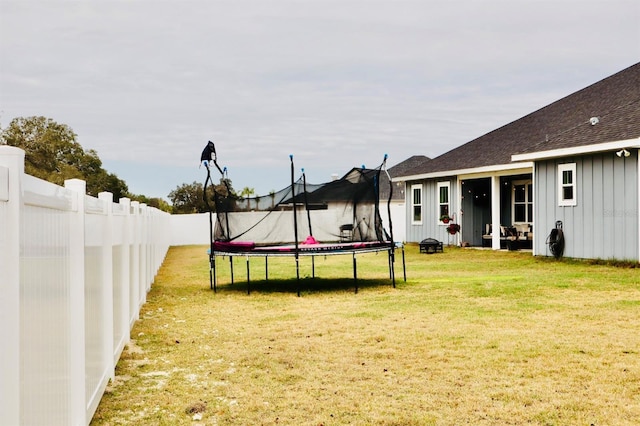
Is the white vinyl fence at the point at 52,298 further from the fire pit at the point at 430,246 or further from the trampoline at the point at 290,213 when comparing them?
the fire pit at the point at 430,246

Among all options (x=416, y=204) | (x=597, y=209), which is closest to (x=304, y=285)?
(x=597, y=209)

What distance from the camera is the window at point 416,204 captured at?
983 inches

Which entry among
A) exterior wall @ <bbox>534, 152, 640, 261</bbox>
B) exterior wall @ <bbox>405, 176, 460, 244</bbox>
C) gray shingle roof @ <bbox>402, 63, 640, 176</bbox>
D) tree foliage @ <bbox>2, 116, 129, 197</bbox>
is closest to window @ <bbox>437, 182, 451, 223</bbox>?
exterior wall @ <bbox>405, 176, 460, 244</bbox>

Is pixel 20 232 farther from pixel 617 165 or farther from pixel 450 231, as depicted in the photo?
pixel 450 231

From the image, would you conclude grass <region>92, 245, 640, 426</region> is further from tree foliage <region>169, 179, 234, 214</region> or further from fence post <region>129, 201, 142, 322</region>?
tree foliage <region>169, 179, 234, 214</region>

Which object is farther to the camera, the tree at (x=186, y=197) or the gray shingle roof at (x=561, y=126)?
the tree at (x=186, y=197)

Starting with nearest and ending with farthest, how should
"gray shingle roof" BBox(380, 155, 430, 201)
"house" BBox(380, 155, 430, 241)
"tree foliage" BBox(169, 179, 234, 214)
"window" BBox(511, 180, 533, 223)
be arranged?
"window" BBox(511, 180, 533, 223), "house" BBox(380, 155, 430, 241), "gray shingle roof" BBox(380, 155, 430, 201), "tree foliage" BBox(169, 179, 234, 214)

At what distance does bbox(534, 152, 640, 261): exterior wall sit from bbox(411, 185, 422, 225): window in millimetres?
7470

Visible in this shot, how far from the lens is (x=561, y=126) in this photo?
2164 cm

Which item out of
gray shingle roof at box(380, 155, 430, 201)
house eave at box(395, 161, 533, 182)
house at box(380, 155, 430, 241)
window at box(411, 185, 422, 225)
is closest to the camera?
house eave at box(395, 161, 533, 182)

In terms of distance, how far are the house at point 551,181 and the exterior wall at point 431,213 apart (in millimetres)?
35

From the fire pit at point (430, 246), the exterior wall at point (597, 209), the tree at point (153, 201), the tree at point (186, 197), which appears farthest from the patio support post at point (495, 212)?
the tree at point (186, 197)

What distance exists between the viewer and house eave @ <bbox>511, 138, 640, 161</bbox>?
568 inches

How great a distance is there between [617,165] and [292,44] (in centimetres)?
1548
